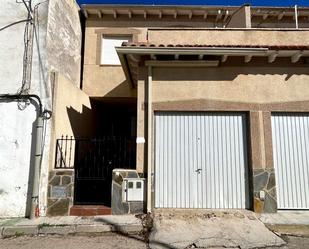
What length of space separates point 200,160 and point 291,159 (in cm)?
256

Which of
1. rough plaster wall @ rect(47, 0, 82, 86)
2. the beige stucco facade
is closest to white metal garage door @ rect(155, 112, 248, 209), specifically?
the beige stucco facade

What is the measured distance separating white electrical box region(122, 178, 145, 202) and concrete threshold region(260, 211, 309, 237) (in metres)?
3.15

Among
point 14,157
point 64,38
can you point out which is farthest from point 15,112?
point 64,38

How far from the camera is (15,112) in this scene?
8242 mm

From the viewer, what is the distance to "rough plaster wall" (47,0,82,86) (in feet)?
29.7

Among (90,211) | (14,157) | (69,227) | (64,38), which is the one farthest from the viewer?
(64,38)

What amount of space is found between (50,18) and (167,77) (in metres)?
4.05

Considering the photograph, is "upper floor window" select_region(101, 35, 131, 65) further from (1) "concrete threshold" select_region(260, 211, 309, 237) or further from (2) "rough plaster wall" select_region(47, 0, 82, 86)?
(1) "concrete threshold" select_region(260, 211, 309, 237)

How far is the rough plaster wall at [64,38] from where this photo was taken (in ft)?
29.7

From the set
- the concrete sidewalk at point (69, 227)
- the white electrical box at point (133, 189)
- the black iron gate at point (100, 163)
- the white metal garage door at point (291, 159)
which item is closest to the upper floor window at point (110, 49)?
the black iron gate at point (100, 163)

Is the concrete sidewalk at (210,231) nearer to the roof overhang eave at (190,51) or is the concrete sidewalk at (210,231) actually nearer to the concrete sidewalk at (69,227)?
the concrete sidewalk at (69,227)

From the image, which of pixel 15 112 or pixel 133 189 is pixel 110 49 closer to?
pixel 15 112

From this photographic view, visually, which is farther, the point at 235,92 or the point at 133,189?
the point at 235,92

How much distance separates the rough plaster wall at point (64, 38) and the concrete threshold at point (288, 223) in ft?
24.2
